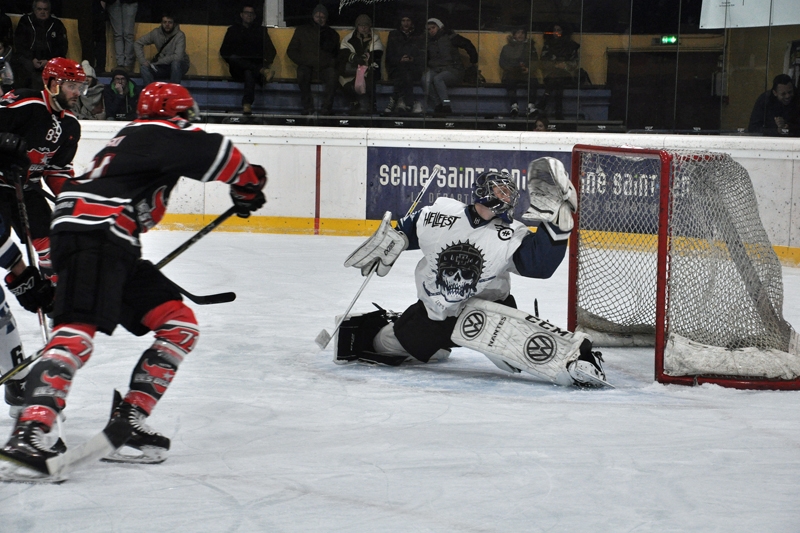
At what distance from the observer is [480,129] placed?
871cm

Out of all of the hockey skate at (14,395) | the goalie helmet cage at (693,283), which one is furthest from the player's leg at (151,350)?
the goalie helmet cage at (693,283)

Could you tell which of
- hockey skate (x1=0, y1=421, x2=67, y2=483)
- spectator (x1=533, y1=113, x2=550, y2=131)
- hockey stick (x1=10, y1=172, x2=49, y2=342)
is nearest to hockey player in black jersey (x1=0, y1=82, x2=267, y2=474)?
hockey skate (x1=0, y1=421, x2=67, y2=483)

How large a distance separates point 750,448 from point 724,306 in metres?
1.06

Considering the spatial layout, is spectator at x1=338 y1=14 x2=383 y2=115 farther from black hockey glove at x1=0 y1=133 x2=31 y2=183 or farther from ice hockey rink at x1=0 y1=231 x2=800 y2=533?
black hockey glove at x1=0 y1=133 x2=31 y2=183

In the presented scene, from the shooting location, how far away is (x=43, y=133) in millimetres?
3738

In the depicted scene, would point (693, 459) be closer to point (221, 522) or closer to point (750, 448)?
point (750, 448)

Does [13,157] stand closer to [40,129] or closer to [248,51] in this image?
[40,129]

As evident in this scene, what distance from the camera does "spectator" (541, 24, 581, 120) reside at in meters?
8.72

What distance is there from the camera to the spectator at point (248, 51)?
9086 mm

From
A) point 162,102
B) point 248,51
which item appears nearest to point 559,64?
point 248,51

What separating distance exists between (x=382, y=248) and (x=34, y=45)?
20.8 feet

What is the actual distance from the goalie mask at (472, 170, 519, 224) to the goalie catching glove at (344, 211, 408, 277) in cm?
38

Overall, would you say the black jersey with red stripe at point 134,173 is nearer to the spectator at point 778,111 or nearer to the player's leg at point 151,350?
the player's leg at point 151,350

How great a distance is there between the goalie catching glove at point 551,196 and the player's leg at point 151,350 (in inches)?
55.1
